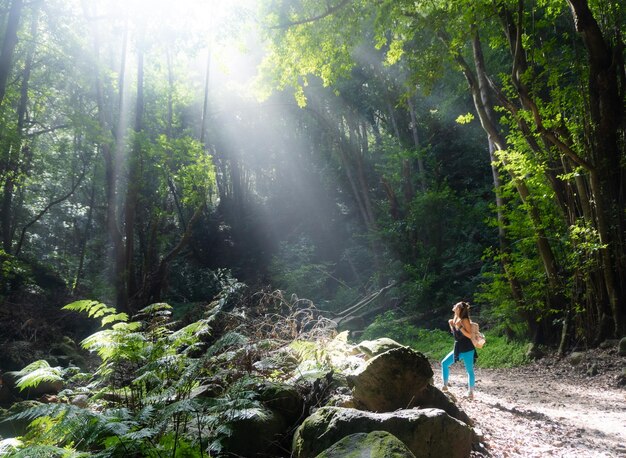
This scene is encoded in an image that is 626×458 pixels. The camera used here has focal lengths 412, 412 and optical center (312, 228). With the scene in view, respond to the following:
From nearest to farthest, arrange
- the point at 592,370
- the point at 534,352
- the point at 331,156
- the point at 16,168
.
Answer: the point at 592,370 < the point at 534,352 < the point at 16,168 < the point at 331,156

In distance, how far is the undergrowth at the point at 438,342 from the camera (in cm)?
972

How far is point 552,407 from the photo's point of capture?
6.05m

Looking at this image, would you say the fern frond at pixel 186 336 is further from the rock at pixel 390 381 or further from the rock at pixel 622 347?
the rock at pixel 622 347

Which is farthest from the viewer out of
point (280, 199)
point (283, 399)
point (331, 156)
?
point (280, 199)

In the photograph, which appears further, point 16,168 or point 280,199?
point 280,199

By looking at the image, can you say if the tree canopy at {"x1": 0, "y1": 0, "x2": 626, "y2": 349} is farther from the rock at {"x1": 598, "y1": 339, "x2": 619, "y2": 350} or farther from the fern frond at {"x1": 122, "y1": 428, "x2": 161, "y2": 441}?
the fern frond at {"x1": 122, "y1": 428, "x2": 161, "y2": 441}

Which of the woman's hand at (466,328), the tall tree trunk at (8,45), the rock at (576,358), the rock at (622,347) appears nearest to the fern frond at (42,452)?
the woman's hand at (466,328)

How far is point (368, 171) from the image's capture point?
24031mm

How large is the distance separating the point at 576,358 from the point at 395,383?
5.84 m

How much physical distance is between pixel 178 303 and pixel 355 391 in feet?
54.2

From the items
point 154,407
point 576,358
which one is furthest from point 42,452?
point 576,358

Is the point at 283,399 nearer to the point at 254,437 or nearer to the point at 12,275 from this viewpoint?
the point at 254,437

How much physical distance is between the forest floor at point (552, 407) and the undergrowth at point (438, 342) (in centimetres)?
49

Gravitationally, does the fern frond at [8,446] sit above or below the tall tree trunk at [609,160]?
below
